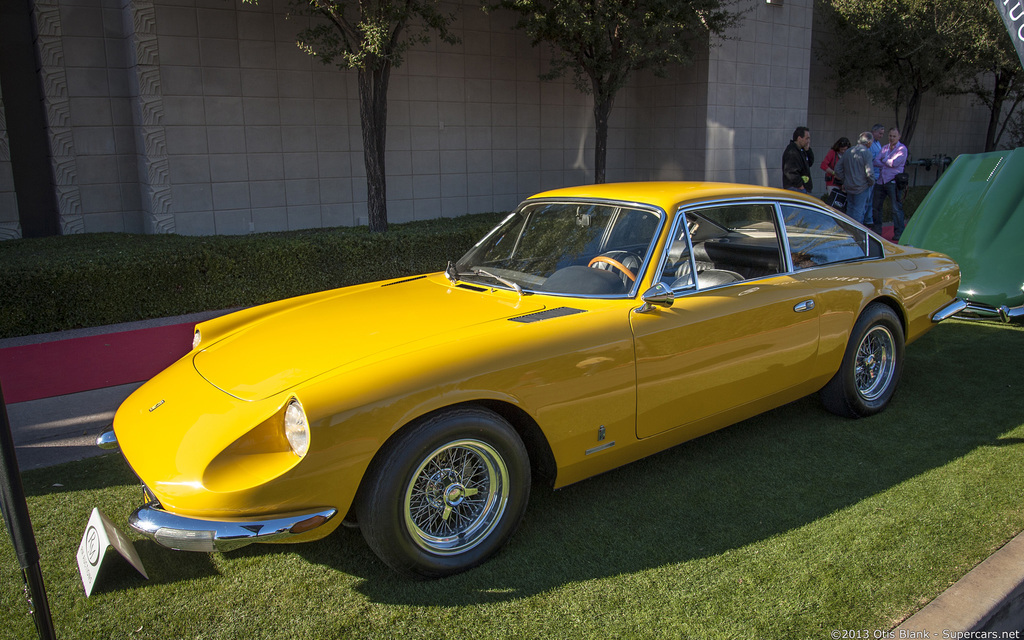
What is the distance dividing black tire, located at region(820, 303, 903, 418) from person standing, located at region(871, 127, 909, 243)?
7732mm

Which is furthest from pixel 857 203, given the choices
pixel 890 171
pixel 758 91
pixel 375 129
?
pixel 375 129

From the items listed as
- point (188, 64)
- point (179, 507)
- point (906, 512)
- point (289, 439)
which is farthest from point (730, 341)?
point (188, 64)

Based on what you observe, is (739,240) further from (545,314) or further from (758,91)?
(758,91)

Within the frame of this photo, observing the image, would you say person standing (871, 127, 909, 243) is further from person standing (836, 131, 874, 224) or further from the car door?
the car door

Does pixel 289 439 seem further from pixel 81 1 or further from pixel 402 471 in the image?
pixel 81 1

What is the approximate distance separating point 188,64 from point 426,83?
3.78m

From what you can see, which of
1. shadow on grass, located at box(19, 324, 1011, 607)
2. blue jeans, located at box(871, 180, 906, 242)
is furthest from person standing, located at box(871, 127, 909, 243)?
shadow on grass, located at box(19, 324, 1011, 607)

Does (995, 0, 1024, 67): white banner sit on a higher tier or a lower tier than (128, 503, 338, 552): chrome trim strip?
higher

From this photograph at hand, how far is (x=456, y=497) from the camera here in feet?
10.2

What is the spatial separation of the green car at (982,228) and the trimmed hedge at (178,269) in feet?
17.9

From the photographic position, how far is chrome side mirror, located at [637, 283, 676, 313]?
3.64m

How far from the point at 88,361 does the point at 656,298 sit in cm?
504

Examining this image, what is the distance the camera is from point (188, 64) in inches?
398

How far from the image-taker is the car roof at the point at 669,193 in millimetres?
4043
